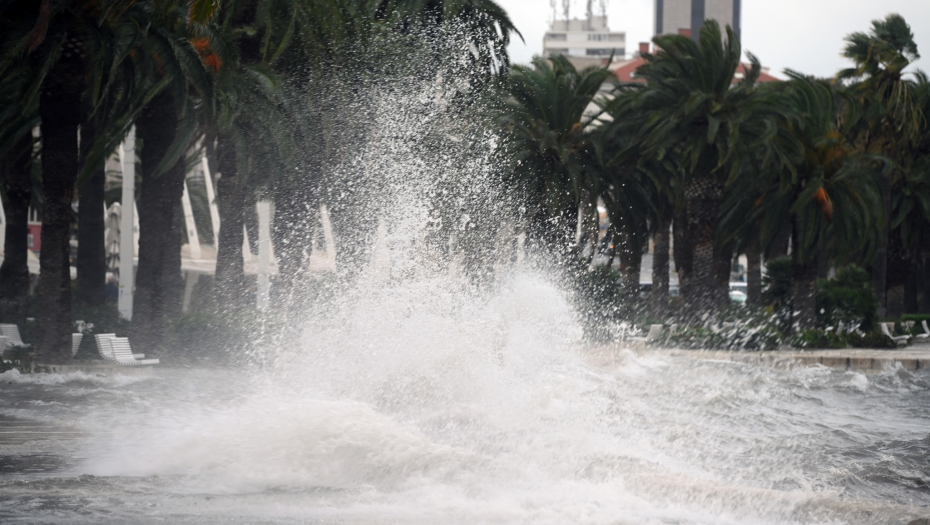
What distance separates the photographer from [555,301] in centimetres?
1619

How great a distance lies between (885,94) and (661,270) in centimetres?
845

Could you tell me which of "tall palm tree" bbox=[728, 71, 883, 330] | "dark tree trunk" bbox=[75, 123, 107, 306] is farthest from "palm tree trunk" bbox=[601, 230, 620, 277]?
"dark tree trunk" bbox=[75, 123, 107, 306]

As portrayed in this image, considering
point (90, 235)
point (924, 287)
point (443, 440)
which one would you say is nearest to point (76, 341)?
point (90, 235)

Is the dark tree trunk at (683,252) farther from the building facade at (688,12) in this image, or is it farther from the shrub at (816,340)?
the building facade at (688,12)

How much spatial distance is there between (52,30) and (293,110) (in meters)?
4.66

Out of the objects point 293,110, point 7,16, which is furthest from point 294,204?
point 7,16

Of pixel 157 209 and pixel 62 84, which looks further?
pixel 157 209

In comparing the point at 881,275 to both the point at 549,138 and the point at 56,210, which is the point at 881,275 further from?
the point at 56,210

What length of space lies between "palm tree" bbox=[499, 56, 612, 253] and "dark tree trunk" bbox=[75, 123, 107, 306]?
32.8 ft

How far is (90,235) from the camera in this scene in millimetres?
20188

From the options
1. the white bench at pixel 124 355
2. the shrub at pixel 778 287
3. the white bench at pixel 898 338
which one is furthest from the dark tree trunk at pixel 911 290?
the white bench at pixel 124 355

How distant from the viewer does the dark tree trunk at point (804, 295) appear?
82.0ft

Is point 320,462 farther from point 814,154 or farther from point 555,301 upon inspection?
point 814,154

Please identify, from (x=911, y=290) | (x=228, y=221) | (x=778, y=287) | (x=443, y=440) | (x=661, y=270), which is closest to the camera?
(x=443, y=440)
